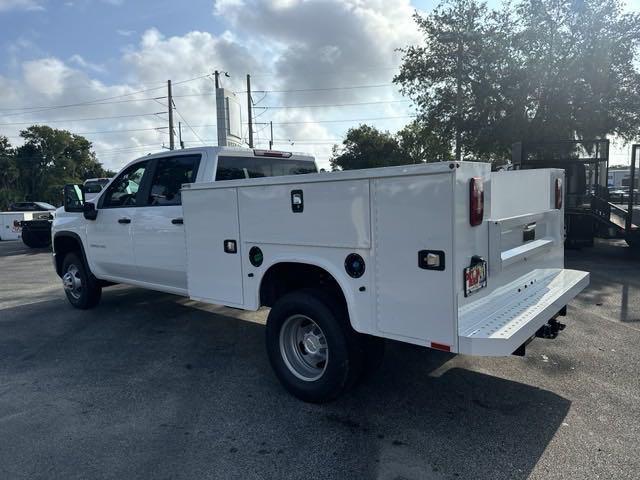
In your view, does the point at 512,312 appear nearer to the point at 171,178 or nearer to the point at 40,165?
the point at 171,178

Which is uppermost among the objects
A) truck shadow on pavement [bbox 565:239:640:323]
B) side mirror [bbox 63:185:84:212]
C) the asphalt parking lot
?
side mirror [bbox 63:185:84:212]

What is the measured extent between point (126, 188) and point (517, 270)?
15.4 feet

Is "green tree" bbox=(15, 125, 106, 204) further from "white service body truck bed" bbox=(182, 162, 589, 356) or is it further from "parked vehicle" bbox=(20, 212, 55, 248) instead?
"white service body truck bed" bbox=(182, 162, 589, 356)

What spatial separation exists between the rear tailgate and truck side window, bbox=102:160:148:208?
4215mm

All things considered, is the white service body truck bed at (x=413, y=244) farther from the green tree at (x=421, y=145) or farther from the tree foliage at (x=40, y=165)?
the tree foliage at (x=40, y=165)

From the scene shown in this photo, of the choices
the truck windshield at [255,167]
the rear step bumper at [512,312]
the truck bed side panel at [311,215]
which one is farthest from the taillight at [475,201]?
the truck windshield at [255,167]

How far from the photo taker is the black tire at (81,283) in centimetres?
721

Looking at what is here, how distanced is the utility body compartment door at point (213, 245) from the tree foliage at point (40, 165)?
2067 inches

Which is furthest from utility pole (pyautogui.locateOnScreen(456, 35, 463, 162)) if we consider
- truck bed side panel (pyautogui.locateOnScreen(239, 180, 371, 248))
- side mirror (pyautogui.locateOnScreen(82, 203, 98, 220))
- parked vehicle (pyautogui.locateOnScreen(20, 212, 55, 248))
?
truck bed side panel (pyautogui.locateOnScreen(239, 180, 371, 248))

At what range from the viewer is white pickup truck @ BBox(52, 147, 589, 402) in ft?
10.3

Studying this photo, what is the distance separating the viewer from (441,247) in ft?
10.1

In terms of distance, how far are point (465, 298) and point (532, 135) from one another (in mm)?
18098

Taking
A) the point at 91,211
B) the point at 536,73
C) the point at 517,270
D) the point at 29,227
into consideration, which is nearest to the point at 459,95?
the point at 536,73

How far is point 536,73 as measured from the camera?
720 inches
